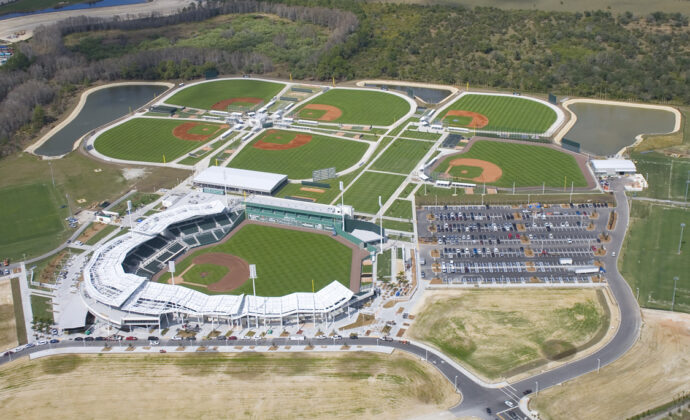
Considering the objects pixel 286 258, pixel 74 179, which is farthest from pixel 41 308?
pixel 74 179

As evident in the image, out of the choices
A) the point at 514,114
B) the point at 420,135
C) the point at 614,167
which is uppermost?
the point at 514,114

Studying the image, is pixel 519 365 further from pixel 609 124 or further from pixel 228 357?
pixel 609 124

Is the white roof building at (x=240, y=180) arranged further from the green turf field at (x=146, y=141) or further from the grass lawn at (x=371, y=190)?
the green turf field at (x=146, y=141)

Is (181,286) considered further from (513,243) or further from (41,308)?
(513,243)

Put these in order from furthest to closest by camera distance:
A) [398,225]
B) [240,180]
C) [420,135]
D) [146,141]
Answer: [146,141]
[420,135]
[240,180]
[398,225]

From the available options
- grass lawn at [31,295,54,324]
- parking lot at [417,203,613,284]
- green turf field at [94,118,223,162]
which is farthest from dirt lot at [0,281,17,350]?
parking lot at [417,203,613,284]

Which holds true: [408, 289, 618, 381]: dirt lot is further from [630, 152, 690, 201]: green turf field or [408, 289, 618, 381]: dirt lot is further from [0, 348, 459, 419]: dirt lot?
[630, 152, 690, 201]: green turf field

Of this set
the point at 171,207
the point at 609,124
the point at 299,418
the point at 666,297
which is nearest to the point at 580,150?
the point at 609,124
